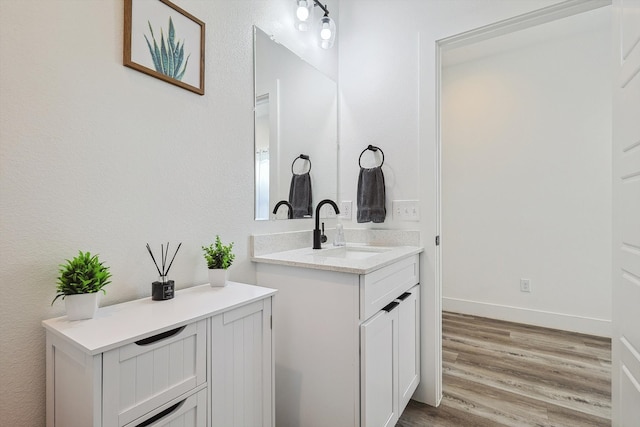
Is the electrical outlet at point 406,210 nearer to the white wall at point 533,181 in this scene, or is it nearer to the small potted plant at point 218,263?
the small potted plant at point 218,263

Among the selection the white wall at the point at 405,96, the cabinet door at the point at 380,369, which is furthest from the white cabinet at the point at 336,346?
the white wall at the point at 405,96

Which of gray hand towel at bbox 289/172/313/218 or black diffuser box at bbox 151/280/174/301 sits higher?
gray hand towel at bbox 289/172/313/218

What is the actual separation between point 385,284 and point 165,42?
4.38 ft

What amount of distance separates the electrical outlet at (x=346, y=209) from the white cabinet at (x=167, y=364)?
3.78 feet

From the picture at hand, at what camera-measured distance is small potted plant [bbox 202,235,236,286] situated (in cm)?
126

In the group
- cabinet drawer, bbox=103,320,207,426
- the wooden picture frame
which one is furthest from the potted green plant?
the wooden picture frame

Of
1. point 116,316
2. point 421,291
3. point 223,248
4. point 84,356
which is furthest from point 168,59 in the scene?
point 421,291

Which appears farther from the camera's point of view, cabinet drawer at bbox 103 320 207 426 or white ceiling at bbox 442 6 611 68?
white ceiling at bbox 442 6 611 68

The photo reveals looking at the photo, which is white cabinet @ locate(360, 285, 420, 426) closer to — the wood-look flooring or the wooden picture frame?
the wood-look flooring

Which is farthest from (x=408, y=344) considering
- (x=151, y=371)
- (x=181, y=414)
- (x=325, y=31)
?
(x=325, y=31)

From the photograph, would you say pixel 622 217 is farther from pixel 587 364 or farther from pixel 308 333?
pixel 587 364

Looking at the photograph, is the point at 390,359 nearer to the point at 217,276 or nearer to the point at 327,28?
the point at 217,276

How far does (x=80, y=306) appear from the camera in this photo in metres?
0.87

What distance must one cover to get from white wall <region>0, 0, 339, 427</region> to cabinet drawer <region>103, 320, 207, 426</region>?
0.36 m
